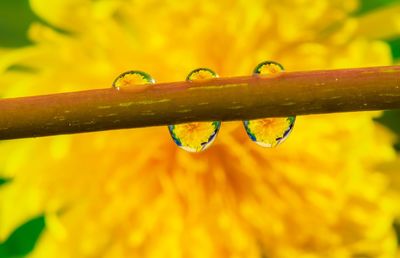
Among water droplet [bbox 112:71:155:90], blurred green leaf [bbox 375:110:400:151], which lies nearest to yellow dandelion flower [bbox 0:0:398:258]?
blurred green leaf [bbox 375:110:400:151]

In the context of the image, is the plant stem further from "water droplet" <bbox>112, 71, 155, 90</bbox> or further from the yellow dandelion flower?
the yellow dandelion flower

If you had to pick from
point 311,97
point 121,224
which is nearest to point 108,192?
point 121,224

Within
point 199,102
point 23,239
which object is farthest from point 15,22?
point 199,102

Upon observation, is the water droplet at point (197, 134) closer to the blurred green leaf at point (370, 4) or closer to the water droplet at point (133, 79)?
the water droplet at point (133, 79)

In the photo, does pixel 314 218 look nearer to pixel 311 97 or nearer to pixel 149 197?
pixel 149 197

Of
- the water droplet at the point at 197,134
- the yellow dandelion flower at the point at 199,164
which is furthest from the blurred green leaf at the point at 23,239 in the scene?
the water droplet at the point at 197,134

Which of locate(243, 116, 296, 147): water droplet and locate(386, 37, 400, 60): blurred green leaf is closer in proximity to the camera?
locate(243, 116, 296, 147): water droplet
